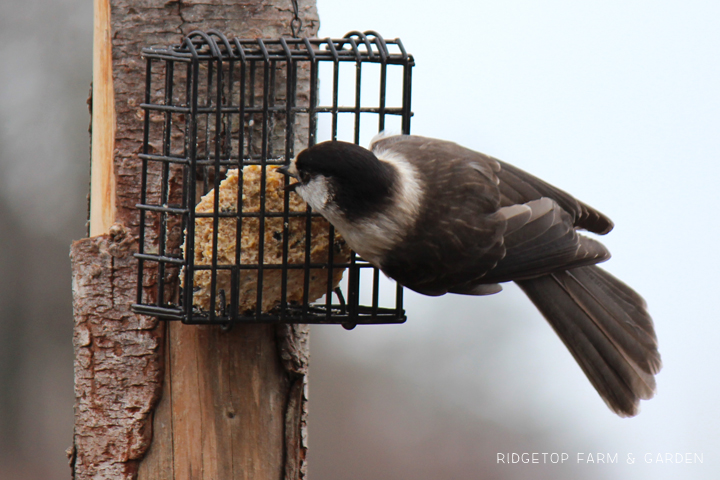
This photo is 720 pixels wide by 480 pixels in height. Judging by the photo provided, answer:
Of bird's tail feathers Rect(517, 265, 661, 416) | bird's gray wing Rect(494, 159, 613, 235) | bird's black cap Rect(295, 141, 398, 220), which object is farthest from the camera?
bird's tail feathers Rect(517, 265, 661, 416)

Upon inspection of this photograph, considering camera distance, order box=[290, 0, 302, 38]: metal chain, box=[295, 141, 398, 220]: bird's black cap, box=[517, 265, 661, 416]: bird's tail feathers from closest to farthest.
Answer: box=[295, 141, 398, 220]: bird's black cap < box=[290, 0, 302, 38]: metal chain < box=[517, 265, 661, 416]: bird's tail feathers

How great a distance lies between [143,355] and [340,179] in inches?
40.2

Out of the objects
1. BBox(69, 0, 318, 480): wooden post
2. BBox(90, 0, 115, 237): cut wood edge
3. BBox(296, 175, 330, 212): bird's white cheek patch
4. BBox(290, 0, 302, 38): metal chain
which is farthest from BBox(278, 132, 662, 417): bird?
BBox(90, 0, 115, 237): cut wood edge

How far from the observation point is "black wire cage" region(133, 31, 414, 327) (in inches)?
98.9

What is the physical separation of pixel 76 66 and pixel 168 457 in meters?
4.35

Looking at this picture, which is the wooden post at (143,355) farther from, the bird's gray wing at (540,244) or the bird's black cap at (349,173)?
the bird's gray wing at (540,244)

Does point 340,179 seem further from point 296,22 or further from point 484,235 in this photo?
point 296,22

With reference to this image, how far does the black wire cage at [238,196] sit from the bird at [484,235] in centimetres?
14

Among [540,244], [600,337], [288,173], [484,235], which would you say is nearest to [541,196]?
[540,244]

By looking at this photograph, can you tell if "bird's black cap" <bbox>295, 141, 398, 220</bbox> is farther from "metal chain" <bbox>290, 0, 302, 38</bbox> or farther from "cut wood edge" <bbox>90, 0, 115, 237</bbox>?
"cut wood edge" <bbox>90, 0, 115, 237</bbox>

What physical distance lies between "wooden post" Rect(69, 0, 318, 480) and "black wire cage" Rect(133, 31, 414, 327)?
105 millimetres

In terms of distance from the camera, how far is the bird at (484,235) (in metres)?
2.49

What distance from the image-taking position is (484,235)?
2.76 metres

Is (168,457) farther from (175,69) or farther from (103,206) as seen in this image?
(175,69)
